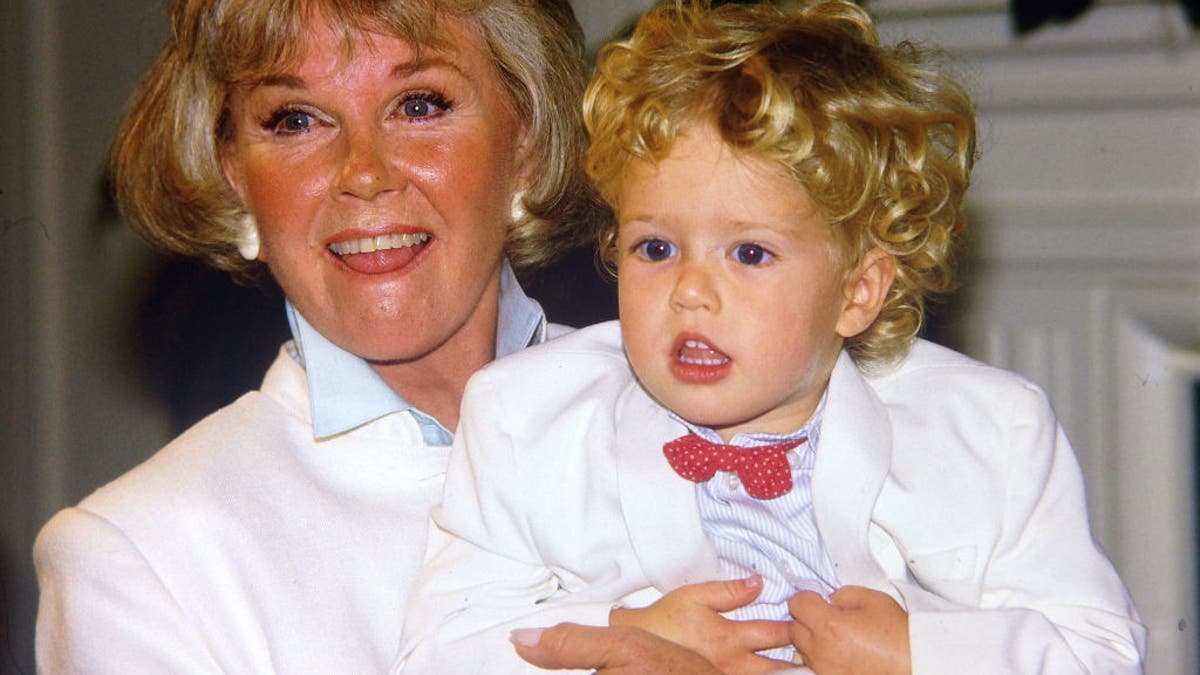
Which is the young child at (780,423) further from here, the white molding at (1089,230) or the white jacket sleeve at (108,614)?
the white molding at (1089,230)

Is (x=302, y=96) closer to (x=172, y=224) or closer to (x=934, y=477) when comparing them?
(x=172, y=224)

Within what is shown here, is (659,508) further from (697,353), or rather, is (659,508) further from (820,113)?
(820,113)

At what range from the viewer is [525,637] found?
1.17 meters

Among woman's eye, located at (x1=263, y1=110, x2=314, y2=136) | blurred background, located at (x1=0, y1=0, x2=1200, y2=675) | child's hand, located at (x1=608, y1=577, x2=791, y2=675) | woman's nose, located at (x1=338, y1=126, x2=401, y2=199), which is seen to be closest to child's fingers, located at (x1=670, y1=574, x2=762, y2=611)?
child's hand, located at (x1=608, y1=577, x2=791, y2=675)

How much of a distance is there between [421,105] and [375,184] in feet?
0.38

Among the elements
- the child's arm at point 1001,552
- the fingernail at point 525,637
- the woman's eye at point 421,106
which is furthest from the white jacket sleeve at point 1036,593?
the woman's eye at point 421,106

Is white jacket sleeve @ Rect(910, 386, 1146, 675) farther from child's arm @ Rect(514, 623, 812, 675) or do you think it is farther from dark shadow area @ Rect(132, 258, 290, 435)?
dark shadow area @ Rect(132, 258, 290, 435)

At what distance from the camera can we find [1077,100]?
1.85 m

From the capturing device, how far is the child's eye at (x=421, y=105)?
4.44 feet

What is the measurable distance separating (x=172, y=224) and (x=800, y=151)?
0.83 meters

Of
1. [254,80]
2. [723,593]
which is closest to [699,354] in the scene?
[723,593]

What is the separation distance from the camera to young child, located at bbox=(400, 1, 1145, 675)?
108 cm

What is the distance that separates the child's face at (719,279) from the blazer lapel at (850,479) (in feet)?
0.19

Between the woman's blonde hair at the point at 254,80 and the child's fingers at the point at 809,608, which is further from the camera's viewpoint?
the woman's blonde hair at the point at 254,80
